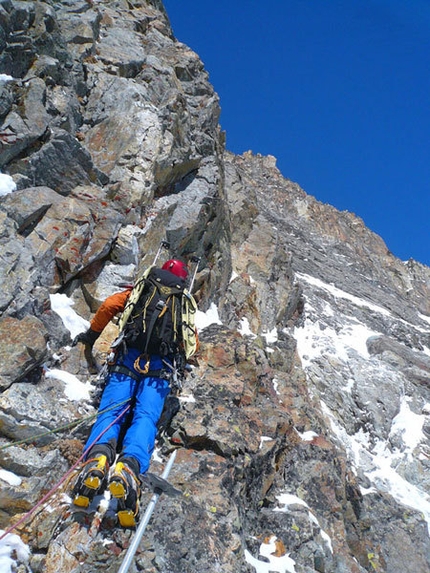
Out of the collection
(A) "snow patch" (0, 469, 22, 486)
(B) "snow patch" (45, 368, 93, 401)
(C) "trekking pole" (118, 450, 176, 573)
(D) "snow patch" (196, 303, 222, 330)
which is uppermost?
(D) "snow patch" (196, 303, 222, 330)

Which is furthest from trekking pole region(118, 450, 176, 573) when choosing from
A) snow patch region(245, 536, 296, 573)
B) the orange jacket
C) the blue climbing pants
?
the orange jacket

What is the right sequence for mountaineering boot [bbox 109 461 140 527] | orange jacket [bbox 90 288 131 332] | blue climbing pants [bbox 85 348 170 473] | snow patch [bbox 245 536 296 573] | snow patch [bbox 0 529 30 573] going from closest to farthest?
1. snow patch [bbox 0 529 30 573]
2. mountaineering boot [bbox 109 461 140 527]
3. blue climbing pants [bbox 85 348 170 473]
4. snow patch [bbox 245 536 296 573]
5. orange jacket [bbox 90 288 131 332]

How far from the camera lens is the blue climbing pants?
528 centimetres

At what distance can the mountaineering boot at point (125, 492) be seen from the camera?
182 inches

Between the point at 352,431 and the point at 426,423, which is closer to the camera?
the point at 352,431

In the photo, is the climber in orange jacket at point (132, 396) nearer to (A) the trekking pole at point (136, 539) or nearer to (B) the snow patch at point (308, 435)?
(A) the trekking pole at point (136, 539)

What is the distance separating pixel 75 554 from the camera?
4.66 metres

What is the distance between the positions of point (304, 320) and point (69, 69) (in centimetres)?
1433

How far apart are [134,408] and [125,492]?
4.67ft

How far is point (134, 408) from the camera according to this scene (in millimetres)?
5926

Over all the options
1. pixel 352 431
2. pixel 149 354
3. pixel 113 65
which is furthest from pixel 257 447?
pixel 113 65

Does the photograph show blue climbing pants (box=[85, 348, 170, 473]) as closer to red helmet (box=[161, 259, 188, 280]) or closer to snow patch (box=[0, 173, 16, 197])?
red helmet (box=[161, 259, 188, 280])

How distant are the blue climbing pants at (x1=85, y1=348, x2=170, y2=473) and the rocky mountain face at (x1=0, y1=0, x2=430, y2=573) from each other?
1.93 feet

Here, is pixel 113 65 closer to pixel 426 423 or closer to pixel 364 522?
pixel 364 522
